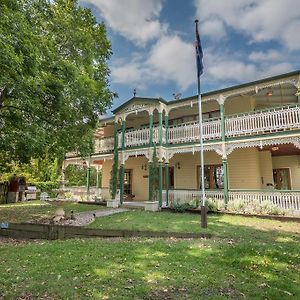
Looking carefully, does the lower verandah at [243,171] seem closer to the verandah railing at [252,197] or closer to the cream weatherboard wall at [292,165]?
the cream weatherboard wall at [292,165]

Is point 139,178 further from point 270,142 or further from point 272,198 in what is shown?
point 270,142

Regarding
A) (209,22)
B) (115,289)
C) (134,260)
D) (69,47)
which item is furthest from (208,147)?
(115,289)

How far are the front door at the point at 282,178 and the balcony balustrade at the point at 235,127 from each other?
5.00 meters

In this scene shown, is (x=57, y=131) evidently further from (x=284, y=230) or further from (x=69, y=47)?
(x=284, y=230)

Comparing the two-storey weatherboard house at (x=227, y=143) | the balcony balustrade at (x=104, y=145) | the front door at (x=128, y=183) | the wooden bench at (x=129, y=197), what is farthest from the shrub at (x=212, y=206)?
the front door at (x=128, y=183)

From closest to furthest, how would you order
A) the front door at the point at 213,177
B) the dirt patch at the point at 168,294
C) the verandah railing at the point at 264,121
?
1. the dirt patch at the point at 168,294
2. the verandah railing at the point at 264,121
3. the front door at the point at 213,177

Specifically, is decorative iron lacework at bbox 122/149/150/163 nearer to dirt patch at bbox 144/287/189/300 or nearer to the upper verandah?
the upper verandah

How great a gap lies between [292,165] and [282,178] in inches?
41.0

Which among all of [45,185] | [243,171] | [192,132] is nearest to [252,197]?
[243,171]

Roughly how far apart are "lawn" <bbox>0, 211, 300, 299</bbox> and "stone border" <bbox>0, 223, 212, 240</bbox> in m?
0.61

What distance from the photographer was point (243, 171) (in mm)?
16594

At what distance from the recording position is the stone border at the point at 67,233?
328 inches

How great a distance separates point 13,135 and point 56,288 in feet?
33.0

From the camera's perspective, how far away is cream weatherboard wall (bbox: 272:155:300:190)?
16500 mm
